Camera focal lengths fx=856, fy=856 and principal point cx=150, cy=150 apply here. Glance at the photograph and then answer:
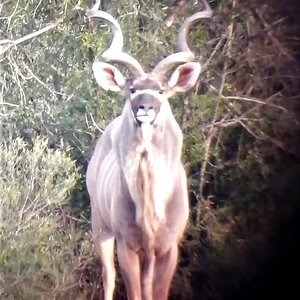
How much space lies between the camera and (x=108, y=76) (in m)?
1.95

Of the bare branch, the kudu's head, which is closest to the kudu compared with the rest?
the kudu's head

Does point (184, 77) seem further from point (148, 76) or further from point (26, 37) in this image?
point (26, 37)

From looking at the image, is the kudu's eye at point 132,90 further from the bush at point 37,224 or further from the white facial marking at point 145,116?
the bush at point 37,224

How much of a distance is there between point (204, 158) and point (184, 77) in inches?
8.5

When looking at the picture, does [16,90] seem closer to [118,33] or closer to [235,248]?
[118,33]

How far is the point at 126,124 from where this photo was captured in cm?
193

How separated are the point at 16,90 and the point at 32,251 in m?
0.40

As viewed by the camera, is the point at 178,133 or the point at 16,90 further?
the point at 16,90

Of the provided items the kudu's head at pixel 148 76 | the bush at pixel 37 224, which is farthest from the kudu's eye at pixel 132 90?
the bush at pixel 37 224

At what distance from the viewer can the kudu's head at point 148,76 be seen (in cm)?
187

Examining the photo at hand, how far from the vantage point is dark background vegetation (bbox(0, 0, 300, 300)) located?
6.64 ft

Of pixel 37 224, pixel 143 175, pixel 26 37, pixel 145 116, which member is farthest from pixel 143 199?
pixel 26 37

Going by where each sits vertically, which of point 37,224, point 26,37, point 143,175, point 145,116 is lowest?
point 37,224

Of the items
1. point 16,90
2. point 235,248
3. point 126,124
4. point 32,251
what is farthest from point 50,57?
point 235,248
